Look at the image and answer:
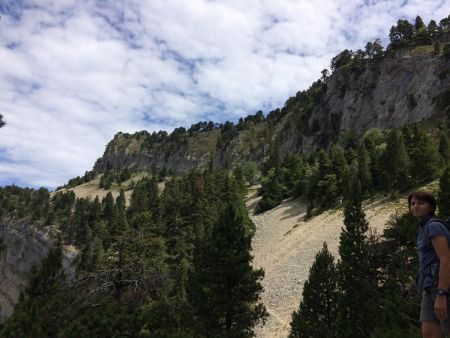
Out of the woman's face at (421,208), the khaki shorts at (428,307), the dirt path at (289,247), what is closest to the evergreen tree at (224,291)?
the dirt path at (289,247)

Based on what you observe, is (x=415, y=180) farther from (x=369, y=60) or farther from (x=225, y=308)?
(x=369, y=60)

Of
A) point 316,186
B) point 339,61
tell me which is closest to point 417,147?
point 316,186

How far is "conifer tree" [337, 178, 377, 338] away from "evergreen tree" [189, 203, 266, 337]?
5.23 m

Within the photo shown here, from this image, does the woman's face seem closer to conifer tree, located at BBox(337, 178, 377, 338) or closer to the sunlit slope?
conifer tree, located at BBox(337, 178, 377, 338)

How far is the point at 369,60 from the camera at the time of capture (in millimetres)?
116938

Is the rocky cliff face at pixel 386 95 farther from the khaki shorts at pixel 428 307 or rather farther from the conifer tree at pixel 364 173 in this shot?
the khaki shorts at pixel 428 307

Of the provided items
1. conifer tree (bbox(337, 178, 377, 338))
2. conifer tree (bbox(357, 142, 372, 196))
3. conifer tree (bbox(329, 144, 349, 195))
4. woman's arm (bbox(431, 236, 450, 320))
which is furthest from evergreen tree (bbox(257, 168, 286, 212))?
woman's arm (bbox(431, 236, 450, 320))

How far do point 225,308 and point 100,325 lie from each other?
779cm

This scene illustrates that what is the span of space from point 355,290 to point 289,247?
26257 mm

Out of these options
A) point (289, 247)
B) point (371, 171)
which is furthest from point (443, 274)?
point (371, 171)

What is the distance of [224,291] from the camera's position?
2097 centimetres

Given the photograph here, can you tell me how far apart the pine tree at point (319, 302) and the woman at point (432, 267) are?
65.8ft

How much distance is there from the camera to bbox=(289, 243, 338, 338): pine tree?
24547 millimetres

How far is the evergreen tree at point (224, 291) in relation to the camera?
20.5m
